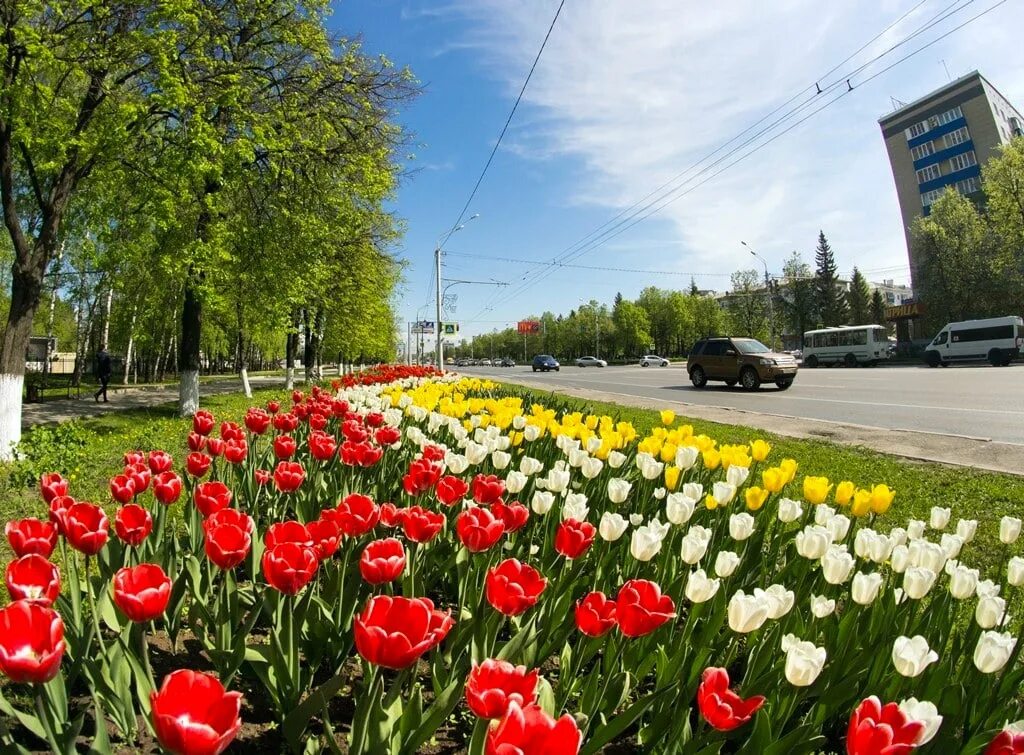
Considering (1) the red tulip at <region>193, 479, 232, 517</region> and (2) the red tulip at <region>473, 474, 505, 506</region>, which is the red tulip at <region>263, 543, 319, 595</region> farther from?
(2) the red tulip at <region>473, 474, 505, 506</region>

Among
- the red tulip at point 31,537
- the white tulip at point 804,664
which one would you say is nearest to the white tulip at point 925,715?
the white tulip at point 804,664

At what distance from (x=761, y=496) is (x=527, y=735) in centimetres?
199

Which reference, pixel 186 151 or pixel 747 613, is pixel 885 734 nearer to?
pixel 747 613

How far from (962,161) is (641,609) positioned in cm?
6997

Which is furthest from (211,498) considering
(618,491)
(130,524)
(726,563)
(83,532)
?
(726,563)

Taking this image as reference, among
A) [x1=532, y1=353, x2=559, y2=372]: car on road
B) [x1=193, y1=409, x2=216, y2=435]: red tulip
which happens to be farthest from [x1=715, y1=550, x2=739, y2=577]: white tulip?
[x1=532, y1=353, x2=559, y2=372]: car on road

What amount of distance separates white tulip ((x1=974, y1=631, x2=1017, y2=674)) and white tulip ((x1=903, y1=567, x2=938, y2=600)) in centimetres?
27

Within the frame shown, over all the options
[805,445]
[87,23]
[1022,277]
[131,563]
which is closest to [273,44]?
[87,23]

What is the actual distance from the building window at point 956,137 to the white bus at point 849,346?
1134 inches

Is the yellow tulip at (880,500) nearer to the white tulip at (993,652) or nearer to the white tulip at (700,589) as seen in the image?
the white tulip at (993,652)

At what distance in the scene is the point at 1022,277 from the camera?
40031 millimetres

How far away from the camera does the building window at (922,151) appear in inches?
2277

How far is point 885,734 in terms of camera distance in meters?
0.93

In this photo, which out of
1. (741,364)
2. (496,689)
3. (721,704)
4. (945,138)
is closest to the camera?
(496,689)
